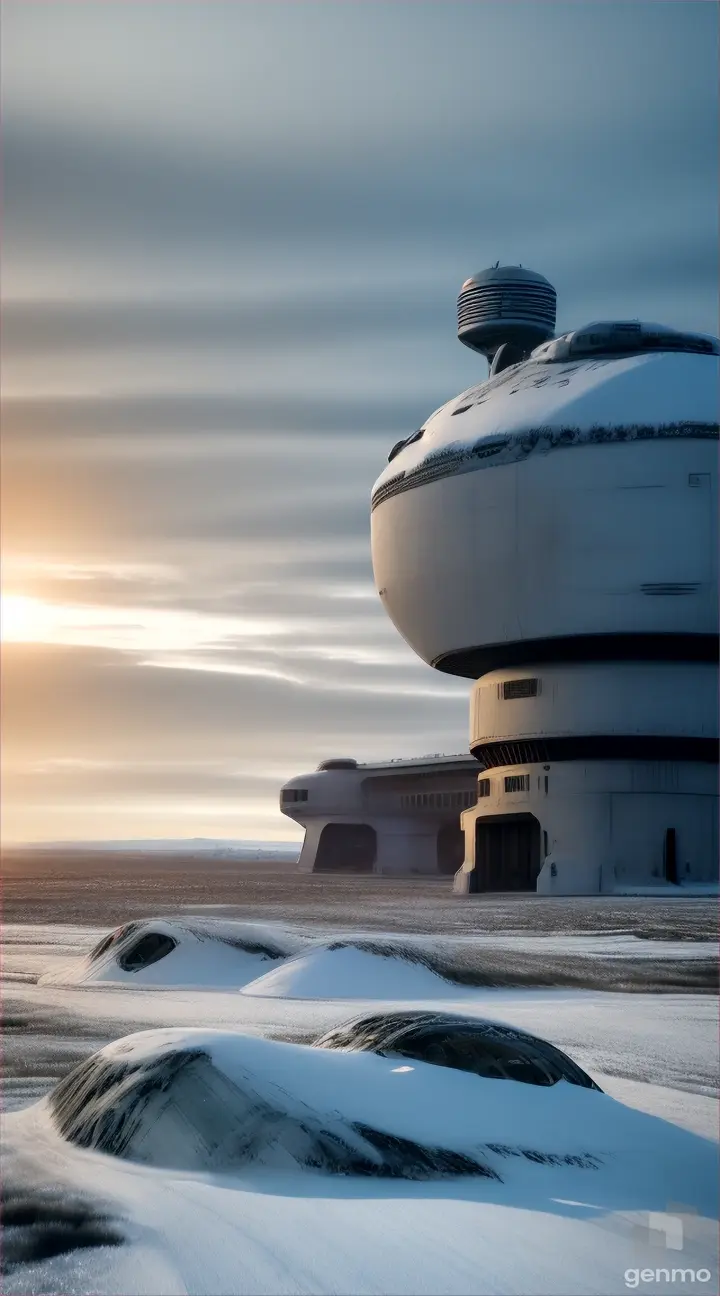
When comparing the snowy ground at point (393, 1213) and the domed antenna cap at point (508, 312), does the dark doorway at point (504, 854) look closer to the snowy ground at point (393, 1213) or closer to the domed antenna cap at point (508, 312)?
the domed antenna cap at point (508, 312)

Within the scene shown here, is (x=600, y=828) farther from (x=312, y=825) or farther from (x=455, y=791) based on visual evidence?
(x=312, y=825)

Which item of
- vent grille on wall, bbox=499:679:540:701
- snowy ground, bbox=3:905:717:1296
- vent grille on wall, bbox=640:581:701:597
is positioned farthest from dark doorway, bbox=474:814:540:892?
snowy ground, bbox=3:905:717:1296

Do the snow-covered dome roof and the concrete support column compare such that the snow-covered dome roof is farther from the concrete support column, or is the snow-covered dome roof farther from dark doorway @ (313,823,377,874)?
dark doorway @ (313,823,377,874)

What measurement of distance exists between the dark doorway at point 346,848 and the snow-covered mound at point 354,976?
70023mm

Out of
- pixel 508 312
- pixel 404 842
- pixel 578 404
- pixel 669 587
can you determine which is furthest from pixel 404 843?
pixel 578 404

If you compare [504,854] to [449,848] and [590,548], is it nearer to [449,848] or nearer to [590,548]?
[590,548]

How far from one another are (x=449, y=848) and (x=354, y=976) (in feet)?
238

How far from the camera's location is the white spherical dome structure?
55.1m

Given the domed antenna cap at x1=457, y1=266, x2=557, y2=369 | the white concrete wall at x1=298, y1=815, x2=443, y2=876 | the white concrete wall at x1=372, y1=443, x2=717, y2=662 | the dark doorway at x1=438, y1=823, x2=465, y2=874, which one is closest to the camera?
the white concrete wall at x1=372, y1=443, x2=717, y2=662

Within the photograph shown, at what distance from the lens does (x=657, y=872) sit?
56812 mm

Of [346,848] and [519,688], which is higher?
[519,688]

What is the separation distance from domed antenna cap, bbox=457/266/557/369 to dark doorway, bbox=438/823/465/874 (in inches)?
1086

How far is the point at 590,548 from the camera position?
5566 centimetres

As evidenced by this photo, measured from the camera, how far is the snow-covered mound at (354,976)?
17.4 metres
